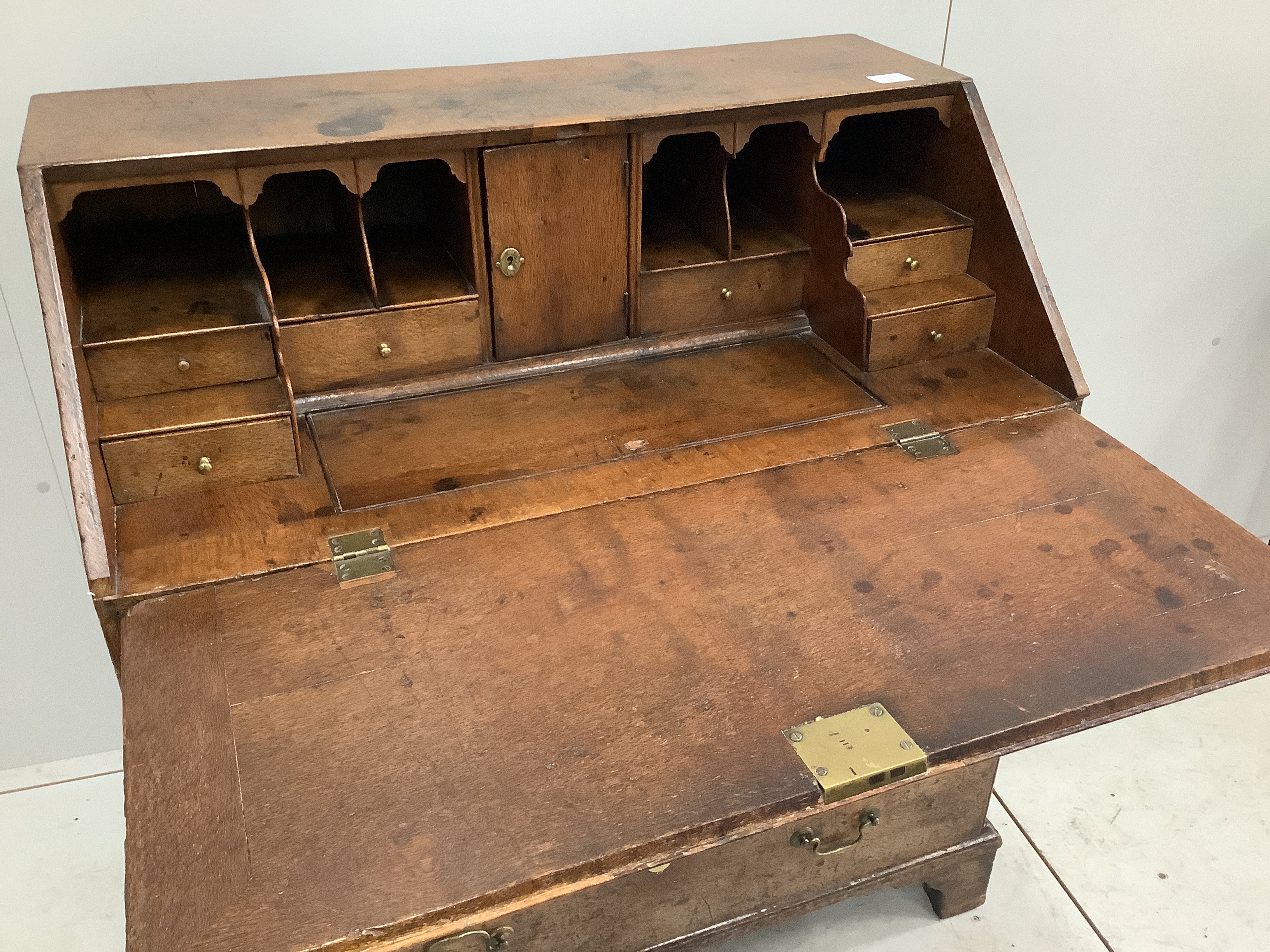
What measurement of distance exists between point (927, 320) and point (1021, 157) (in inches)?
33.6

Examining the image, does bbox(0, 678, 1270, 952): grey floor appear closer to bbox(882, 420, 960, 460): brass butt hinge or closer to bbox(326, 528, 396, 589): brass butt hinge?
bbox(882, 420, 960, 460): brass butt hinge

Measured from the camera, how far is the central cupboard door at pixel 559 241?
148 cm

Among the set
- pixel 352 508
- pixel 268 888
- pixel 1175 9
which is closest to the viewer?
pixel 268 888

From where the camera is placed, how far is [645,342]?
5.59ft

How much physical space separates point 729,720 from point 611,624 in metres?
0.19

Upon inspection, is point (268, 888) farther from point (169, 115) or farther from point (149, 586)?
point (169, 115)

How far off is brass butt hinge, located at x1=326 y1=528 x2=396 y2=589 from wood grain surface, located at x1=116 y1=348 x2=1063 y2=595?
0.02 m

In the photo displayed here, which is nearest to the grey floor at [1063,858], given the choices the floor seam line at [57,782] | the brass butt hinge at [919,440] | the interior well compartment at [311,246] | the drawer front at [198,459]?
the floor seam line at [57,782]

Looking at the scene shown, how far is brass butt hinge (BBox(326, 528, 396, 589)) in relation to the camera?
125 cm

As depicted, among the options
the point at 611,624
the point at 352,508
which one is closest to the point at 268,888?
the point at 611,624

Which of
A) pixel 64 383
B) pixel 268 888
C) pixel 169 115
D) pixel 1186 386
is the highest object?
pixel 169 115

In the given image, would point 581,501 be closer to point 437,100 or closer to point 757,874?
point 437,100

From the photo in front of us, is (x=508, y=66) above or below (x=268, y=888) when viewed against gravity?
above

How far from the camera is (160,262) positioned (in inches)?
61.2
